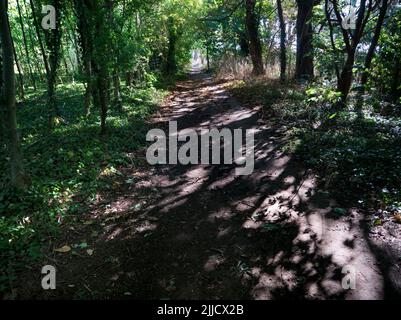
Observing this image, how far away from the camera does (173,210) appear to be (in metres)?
4.77

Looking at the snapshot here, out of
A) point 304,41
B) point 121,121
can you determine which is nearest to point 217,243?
point 121,121

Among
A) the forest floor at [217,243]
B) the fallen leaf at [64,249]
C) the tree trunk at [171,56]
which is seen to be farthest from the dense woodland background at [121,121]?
the tree trunk at [171,56]

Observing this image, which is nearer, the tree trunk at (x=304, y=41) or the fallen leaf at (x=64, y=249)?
the fallen leaf at (x=64, y=249)

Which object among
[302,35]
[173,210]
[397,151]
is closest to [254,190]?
[173,210]

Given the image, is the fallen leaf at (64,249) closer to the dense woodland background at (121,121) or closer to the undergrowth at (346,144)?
the dense woodland background at (121,121)

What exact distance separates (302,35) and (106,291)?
38.3ft

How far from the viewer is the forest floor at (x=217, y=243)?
10.6 ft

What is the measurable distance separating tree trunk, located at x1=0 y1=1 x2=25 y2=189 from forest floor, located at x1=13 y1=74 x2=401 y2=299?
130 centimetres

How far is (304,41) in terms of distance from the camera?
12.1 metres

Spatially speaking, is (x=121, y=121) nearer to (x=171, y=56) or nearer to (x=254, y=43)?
(x=254, y=43)
